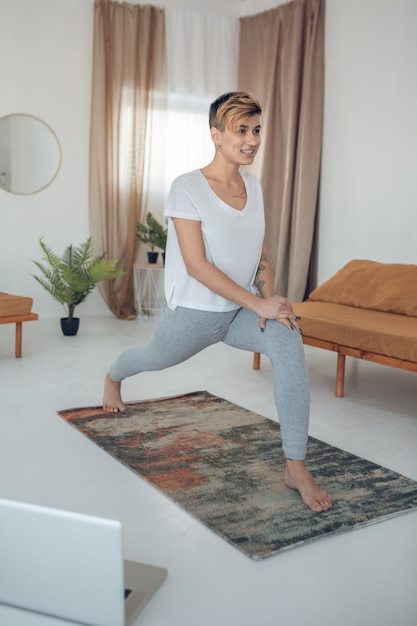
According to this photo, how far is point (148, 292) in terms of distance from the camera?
6004 mm

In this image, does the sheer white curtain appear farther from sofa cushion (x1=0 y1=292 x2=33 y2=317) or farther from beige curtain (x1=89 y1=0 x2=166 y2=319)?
sofa cushion (x1=0 y1=292 x2=33 y2=317)

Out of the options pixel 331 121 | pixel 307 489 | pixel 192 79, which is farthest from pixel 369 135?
pixel 307 489

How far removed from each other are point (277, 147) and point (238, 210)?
3.71 m

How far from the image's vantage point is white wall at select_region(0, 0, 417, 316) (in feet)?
15.6

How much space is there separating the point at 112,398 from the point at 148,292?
9.92ft

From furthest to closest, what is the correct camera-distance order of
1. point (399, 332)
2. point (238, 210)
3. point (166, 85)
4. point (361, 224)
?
point (166, 85), point (361, 224), point (399, 332), point (238, 210)

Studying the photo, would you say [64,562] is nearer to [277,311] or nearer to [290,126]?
[277,311]

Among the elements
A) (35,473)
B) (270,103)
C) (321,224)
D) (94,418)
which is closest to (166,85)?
(270,103)

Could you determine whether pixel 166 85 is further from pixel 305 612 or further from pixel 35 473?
pixel 305 612

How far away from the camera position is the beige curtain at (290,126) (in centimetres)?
543

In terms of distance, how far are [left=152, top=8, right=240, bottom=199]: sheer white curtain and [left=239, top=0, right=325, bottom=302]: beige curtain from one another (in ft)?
0.98

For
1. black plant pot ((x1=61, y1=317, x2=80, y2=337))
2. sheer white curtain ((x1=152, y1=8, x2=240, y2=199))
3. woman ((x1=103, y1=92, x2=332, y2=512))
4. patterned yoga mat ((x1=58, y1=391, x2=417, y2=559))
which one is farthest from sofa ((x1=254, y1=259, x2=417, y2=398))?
sheer white curtain ((x1=152, y1=8, x2=240, y2=199))

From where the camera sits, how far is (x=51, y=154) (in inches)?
225

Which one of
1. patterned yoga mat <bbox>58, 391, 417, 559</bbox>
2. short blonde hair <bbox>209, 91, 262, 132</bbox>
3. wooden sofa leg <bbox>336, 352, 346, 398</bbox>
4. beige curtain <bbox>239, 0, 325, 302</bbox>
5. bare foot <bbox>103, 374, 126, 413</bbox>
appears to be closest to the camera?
patterned yoga mat <bbox>58, 391, 417, 559</bbox>
